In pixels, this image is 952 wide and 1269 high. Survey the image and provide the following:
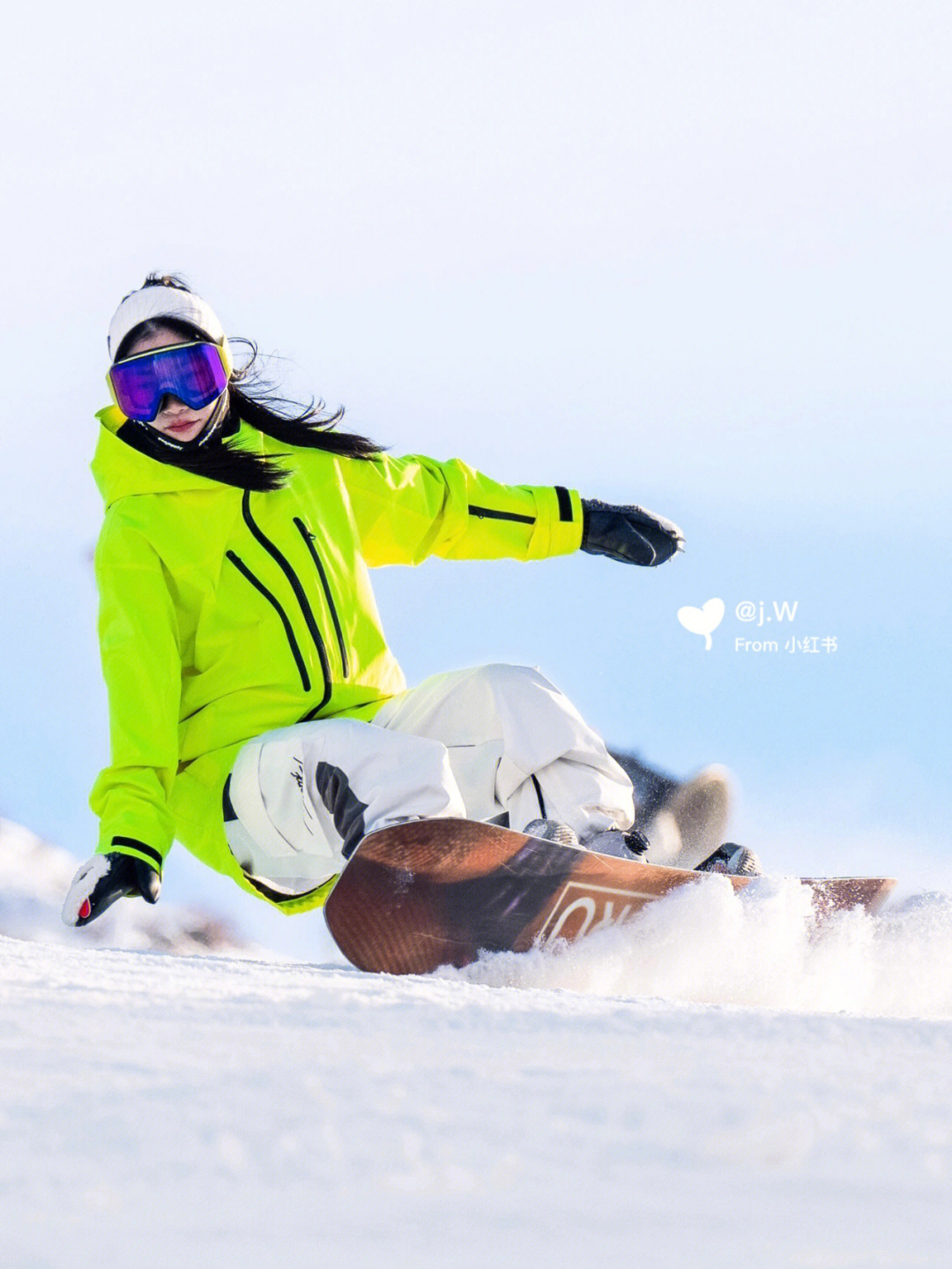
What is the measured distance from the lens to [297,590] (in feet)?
11.0

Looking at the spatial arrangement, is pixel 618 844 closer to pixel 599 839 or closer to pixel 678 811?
pixel 599 839

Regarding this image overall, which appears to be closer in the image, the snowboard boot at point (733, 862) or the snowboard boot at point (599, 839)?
the snowboard boot at point (599, 839)

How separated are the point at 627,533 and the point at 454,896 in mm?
1410

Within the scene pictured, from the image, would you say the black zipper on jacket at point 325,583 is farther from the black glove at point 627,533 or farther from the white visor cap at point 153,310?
the black glove at point 627,533

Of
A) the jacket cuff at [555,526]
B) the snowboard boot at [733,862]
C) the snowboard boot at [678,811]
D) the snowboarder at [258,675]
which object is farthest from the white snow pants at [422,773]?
the snowboard boot at [678,811]

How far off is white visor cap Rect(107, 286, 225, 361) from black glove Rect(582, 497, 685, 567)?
1.22 m

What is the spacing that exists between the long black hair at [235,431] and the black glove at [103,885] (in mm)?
1016

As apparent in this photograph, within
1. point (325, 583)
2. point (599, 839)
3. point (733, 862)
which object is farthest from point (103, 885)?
point (733, 862)

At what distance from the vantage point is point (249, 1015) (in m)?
1.85

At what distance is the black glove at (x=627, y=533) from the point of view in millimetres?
3838

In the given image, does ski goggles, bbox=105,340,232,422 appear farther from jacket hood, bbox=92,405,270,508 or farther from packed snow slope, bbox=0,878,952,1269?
packed snow slope, bbox=0,878,952,1269

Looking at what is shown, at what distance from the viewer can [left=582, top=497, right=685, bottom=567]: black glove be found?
3.84 metres

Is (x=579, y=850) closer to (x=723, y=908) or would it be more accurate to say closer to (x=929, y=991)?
(x=723, y=908)

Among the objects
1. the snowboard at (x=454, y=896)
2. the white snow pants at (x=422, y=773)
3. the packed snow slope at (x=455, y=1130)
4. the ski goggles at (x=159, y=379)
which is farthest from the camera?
the ski goggles at (x=159, y=379)
